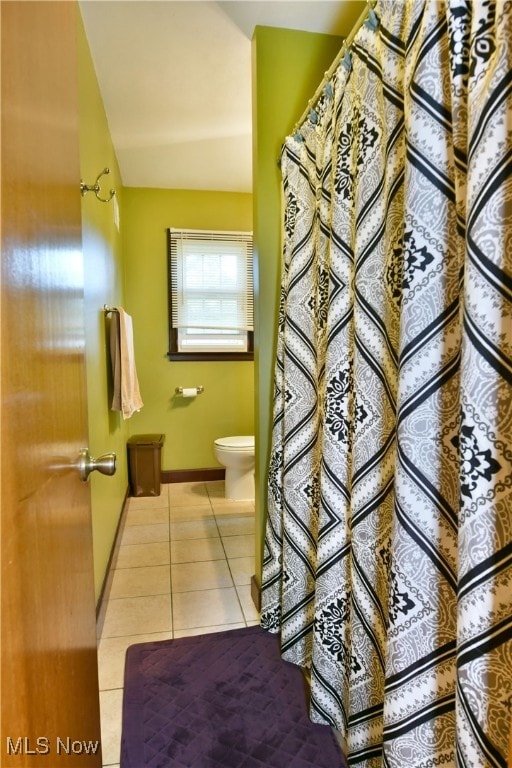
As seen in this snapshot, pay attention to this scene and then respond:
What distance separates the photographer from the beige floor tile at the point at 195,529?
2648 millimetres

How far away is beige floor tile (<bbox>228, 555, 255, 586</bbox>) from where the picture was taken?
84.0 inches

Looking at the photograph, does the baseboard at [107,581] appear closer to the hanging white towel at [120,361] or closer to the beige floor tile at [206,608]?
the beige floor tile at [206,608]

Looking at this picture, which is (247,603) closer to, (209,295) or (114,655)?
(114,655)

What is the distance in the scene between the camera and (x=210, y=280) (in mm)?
3676

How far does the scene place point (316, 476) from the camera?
4.71 ft

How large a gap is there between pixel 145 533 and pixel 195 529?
1.05ft

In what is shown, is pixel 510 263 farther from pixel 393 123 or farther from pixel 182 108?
pixel 182 108

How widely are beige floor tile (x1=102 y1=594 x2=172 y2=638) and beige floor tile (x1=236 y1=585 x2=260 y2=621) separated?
0.33 m

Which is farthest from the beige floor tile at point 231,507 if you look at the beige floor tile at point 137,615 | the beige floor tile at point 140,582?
the beige floor tile at point 137,615

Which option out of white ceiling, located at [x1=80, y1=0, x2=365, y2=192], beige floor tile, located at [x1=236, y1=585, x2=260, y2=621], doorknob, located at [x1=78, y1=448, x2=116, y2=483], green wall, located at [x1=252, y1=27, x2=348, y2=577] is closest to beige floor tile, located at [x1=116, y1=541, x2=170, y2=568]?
beige floor tile, located at [x1=236, y1=585, x2=260, y2=621]

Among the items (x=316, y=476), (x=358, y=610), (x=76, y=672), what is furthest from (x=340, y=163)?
(x=76, y=672)

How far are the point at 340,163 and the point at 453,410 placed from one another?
80cm

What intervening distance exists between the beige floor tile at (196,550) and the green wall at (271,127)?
40.3 inches

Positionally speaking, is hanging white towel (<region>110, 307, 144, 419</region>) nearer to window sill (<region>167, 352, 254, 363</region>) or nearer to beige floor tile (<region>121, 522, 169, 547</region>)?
beige floor tile (<region>121, 522, 169, 547</region>)
